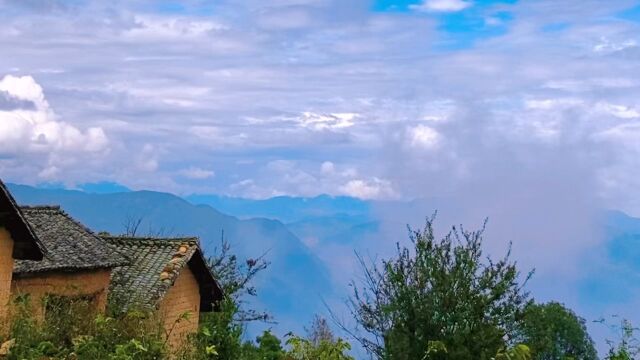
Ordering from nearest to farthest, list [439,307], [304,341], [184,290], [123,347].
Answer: [123,347] < [304,341] < [439,307] < [184,290]

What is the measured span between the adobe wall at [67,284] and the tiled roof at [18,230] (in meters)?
0.89

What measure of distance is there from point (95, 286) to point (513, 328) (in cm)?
1153

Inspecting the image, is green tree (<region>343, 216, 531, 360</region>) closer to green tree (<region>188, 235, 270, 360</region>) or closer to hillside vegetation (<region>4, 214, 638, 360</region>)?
hillside vegetation (<region>4, 214, 638, 360</region>)

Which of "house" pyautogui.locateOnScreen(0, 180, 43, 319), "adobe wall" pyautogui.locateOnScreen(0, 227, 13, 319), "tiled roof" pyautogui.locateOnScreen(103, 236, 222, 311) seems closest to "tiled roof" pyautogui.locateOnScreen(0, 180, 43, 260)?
"house" pyautogui.locateOnScreen(0, 180, 43, 319)

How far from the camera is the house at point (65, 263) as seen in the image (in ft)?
70.7

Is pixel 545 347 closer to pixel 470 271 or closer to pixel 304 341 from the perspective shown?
pixel 470 271

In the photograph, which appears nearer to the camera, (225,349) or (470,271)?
(225,349)

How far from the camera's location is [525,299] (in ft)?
69.9

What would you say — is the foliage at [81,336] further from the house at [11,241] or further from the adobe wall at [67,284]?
the adobe wall at [67,284]

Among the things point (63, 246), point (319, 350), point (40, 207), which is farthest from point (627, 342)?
point (40, 207)

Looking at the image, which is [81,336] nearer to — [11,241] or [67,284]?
[11,241]

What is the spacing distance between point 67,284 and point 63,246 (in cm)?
239

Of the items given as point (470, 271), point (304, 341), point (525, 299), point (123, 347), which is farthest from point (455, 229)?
point (123, 347)

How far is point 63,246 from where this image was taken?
24062 mm
